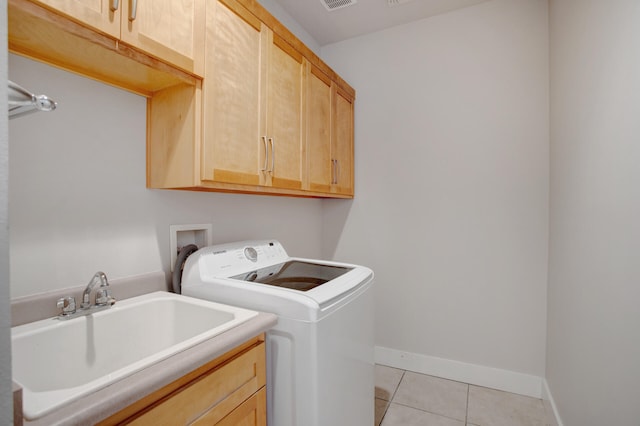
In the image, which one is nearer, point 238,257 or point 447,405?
point 238,257

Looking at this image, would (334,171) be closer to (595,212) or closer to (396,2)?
(396,2)

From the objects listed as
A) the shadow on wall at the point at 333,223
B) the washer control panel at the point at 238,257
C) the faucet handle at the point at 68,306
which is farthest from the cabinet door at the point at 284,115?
the shadow on wall at the point at 333,223

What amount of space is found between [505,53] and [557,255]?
4.59 ft

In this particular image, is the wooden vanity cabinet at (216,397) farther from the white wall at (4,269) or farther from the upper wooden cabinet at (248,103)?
the upper wooden cabinet at (248,103)

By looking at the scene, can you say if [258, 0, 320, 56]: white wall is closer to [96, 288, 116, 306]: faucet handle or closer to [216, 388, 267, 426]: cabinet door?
[96, 288, 116, 306]: faucet handle

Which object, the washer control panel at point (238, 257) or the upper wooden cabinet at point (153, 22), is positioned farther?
the washer control panel at point (238, 257)

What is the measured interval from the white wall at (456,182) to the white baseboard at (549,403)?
0.34 feet

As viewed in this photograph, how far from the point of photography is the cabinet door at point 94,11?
2.59 feet

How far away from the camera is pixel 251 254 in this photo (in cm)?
162

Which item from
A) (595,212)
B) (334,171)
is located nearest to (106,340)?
(334,171)

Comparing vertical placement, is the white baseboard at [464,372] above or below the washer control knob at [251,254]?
below

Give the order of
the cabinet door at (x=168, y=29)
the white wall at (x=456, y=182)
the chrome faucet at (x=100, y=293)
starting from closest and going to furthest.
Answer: the cabinet door at (x=168, y=29) < the chrome faucet at (x=100, y=293) < the white wall at (x=456, y=182)

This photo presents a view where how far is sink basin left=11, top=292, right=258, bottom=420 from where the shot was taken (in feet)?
2.63

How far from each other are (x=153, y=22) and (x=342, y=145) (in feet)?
5.12
